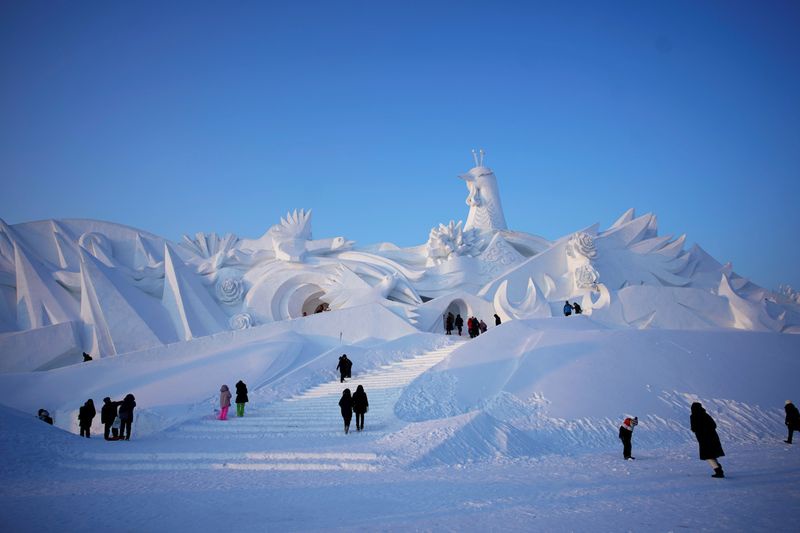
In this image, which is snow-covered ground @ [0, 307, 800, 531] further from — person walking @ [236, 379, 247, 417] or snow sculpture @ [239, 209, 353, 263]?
snow sculpture @ [239, 209, 353, 263]

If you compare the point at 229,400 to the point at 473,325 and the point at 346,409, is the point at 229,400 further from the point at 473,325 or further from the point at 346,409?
the point at 473,325

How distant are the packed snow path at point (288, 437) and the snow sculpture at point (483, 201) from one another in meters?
11.1

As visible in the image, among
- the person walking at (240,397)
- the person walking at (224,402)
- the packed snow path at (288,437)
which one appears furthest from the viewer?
the person walking at (240,397)

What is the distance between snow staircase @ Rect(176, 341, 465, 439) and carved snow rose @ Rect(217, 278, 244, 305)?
7551mm

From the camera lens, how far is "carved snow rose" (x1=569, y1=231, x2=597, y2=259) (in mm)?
20250

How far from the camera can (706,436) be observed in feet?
18.1

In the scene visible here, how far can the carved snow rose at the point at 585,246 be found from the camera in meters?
20.2

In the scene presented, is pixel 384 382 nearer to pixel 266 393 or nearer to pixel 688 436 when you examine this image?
pixel 266 393

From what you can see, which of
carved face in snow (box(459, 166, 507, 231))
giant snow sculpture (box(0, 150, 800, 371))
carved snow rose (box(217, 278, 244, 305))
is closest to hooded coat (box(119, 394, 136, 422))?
giant snow sculpture (box(0, 150, 800, 371))

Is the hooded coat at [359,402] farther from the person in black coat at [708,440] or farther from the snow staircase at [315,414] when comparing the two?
the person in black coat at [708,440]

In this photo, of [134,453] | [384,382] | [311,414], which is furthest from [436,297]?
[134,453]

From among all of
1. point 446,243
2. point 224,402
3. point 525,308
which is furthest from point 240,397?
point 446,243

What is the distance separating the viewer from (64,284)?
17141 millimetres

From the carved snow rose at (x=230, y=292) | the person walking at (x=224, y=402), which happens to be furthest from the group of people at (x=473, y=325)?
the person walking at (x=224, y=402)
